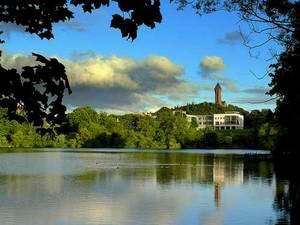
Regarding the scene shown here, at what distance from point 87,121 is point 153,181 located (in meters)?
109

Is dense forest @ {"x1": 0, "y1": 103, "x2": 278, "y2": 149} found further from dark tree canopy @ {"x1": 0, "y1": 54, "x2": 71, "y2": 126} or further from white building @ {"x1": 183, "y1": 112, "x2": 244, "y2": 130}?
dark tree canopy @ {"x1": 0, "y1": 54, "x2": 71, "y2": 126}

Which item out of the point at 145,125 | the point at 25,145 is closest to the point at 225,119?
the point at 145,125

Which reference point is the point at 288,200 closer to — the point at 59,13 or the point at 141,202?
the point at 141,202

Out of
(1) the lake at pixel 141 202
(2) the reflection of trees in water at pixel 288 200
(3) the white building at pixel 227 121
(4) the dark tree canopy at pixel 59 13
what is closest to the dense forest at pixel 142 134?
(3) the white building at pixel 227 121

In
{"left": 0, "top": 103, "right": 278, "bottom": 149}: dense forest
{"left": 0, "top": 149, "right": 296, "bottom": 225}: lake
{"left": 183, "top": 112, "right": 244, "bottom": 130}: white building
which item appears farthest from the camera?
{"left": 183, "top": 112, "right": 244, "bottom": 130}: white building

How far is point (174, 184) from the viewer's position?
33.8 metres

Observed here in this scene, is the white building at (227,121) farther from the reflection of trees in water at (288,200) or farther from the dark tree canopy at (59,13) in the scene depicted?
the dark tree canopy at (59,13)

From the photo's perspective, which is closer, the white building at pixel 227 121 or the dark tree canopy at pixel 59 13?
the dark tree canopy at pixel 59 13

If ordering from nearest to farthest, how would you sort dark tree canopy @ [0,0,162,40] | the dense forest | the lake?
dark tree canopy @ [0,0,162,40], the lake, the dense forest

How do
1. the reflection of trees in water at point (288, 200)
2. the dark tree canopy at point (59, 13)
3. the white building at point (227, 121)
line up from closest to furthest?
1. the dark tree canopy at point (59, 13)
2. the reflection of trees in water at point (288, 200)
3. the white building at point (227, 121)

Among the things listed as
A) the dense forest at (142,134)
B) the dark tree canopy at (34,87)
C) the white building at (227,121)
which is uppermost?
the white building at (227,121)

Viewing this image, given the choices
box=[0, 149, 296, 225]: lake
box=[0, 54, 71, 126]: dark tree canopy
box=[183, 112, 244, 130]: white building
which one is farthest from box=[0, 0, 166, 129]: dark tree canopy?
Answer: box=[183, 112, 244, 130]: white building

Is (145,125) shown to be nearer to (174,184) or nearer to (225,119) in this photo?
(225,119)

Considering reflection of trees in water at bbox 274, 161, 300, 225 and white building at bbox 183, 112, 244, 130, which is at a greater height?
white building at bbox 183, 112, 244, 130
